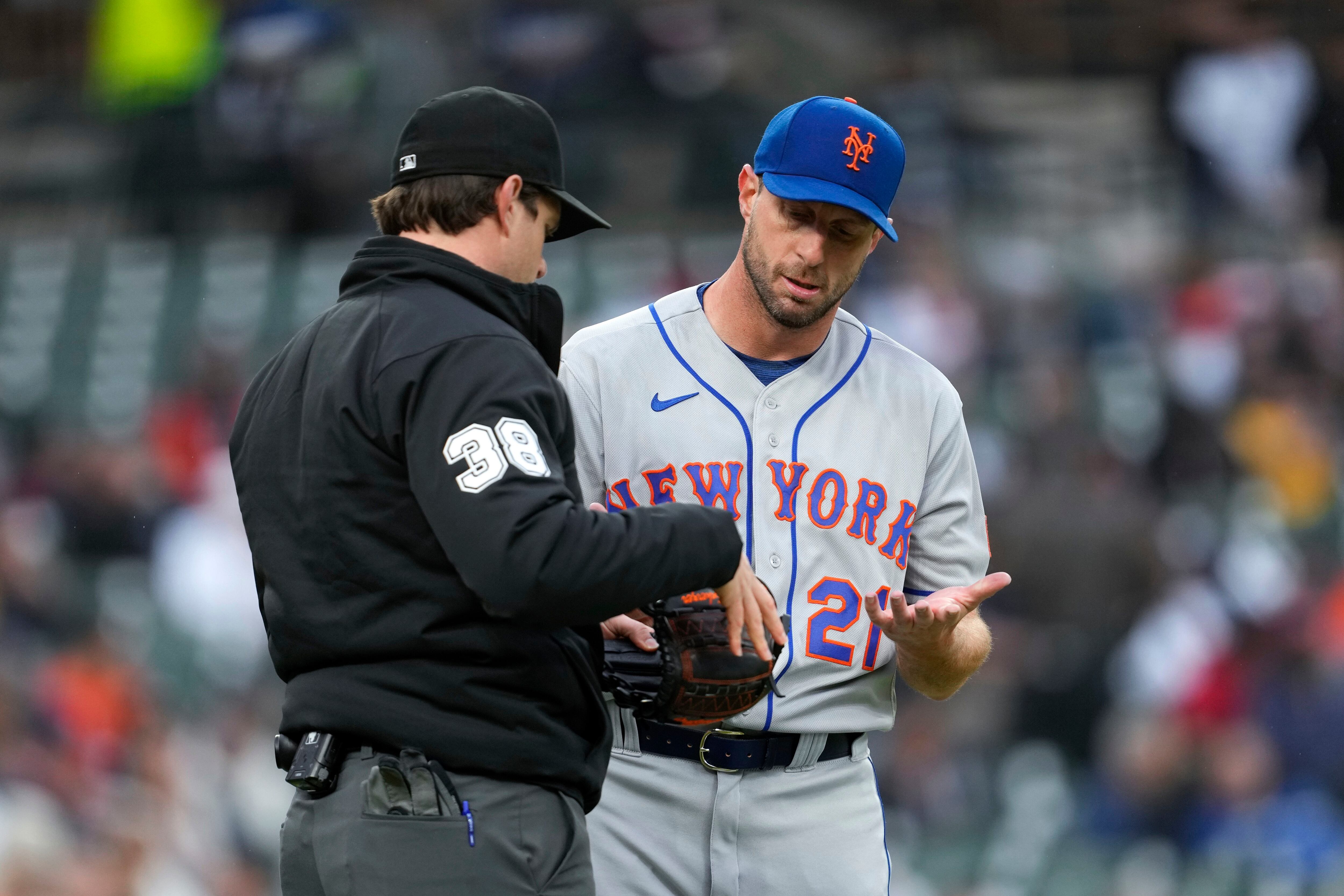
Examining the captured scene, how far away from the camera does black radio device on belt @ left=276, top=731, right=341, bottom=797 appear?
2.04 metres

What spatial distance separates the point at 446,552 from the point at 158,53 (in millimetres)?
8183

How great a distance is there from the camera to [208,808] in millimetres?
6676

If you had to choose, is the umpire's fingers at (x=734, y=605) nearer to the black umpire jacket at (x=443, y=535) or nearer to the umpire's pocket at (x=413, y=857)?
the black umpire jacket at (x=443, y=535)

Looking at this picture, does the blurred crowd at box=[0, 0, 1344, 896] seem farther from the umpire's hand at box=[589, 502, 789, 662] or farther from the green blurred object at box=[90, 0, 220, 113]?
the umpire's hand at box=[589, 502, 789, 662]

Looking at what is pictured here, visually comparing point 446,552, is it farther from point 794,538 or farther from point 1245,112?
point 1245,112

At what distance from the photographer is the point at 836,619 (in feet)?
8.64

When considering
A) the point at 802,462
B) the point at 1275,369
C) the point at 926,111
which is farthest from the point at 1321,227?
the point at 802,462

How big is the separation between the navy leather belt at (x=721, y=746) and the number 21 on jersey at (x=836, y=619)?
15 cm

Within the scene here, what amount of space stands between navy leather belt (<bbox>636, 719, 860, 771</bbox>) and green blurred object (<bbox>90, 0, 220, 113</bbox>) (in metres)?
7.45

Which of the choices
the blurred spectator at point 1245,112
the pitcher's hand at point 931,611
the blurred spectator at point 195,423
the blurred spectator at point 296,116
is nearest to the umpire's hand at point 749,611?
the pitcher's hand at point 931,611

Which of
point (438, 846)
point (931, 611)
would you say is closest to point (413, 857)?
point (438, 846)

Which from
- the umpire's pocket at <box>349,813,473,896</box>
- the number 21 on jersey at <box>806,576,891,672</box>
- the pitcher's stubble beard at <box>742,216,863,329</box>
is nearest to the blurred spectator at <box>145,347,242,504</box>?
the pitcher's stubble beard at <box>742,216,863,329</box>

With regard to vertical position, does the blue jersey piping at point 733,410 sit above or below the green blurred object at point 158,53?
above

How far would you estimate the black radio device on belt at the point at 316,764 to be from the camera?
2.04 metres
